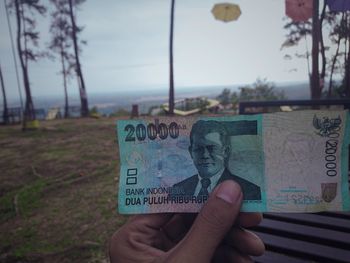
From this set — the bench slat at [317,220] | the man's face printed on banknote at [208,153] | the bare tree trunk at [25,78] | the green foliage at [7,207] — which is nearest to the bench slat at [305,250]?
the bench slat at [317,220]

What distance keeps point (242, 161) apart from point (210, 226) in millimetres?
250

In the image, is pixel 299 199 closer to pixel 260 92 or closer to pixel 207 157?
pixel 207 157

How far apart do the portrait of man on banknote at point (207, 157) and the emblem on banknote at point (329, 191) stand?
0.22 metres

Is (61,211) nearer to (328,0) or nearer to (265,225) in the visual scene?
(265,225)

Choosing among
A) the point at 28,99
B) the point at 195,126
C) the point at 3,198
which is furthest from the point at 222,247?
the point at 28,99

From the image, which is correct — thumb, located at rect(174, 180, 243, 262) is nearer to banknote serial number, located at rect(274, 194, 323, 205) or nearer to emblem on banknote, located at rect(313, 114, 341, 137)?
banknote serial number, located at rect(274, 194, 323, 205)

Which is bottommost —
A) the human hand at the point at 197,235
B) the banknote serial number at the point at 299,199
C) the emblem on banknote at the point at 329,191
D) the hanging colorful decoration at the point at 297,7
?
the human hand at the point at 197,235

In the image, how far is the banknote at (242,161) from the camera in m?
1.03

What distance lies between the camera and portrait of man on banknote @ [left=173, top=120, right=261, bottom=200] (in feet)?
3.48

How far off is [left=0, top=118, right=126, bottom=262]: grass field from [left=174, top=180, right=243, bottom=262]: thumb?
7.66 ft

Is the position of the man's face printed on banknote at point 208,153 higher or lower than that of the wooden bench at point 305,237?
higher

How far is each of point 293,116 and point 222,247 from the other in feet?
1.99

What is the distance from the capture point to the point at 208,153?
1.08 meters

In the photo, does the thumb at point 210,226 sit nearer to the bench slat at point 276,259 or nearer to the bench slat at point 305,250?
the bench slat at point 276,259
